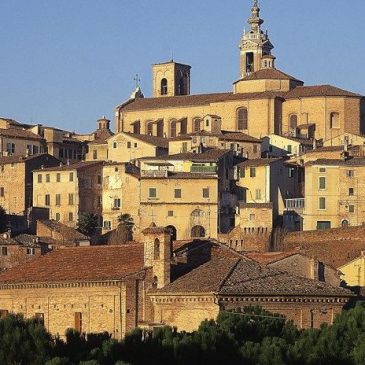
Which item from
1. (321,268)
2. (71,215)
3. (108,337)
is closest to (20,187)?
(71,215)

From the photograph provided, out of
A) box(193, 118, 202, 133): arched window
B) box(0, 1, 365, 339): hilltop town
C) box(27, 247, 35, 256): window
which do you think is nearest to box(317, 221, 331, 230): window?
box(0, 1, 365, 339): hilltop town

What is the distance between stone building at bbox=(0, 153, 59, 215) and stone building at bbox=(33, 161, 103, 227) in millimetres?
2331

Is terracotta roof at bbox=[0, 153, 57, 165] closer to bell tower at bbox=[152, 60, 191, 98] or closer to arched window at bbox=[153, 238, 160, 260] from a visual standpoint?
bell tower at bbox=[152, 60, 191, 98]

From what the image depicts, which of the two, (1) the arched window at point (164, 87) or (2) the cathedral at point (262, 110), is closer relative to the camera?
(2) the cathedral at point (262, 110)

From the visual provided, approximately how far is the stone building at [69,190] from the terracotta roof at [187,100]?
14823mm

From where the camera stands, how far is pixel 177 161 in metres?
101

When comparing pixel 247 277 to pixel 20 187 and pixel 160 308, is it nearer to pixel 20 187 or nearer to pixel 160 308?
pixel 160 308

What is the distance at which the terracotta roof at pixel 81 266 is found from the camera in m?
56.9

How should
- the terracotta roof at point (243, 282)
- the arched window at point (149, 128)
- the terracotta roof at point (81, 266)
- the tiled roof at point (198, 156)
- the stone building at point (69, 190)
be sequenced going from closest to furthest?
1. the terracotta roof at point (243, 282)
2. the terracotta roof at point (81, 266)
3. the tiled roof at point (198, 156)
4. the stone building at point (69, 190)
5. the arched window at point (149, 128)

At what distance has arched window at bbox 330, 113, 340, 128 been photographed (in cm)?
11838

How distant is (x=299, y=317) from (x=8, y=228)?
160 ft

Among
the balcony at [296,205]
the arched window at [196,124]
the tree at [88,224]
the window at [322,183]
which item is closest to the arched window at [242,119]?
the arched window at [196,124]

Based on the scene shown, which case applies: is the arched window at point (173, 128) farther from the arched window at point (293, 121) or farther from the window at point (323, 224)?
the window at point (323, 224)

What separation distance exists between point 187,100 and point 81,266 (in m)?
68.5
